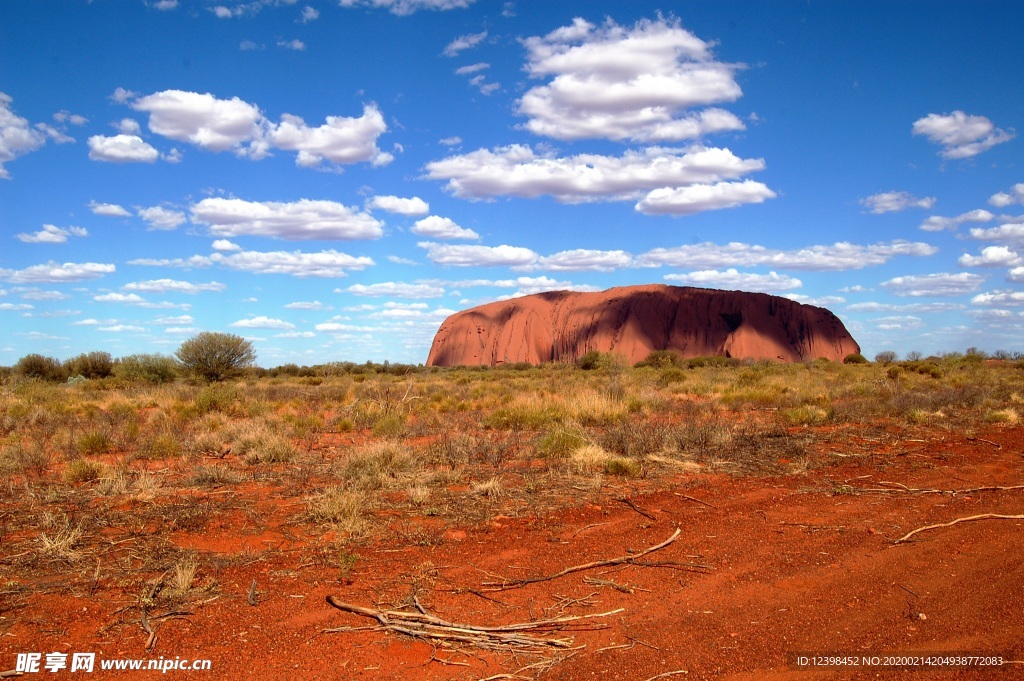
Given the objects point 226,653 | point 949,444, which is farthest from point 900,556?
point 949,444

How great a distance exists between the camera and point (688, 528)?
6.71m

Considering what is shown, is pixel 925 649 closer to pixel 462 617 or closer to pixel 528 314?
pixel 462 617

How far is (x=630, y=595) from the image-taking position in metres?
5.13

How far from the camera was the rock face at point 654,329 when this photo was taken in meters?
65.9

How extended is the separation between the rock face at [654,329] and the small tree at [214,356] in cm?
3358

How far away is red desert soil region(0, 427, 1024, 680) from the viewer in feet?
13.6

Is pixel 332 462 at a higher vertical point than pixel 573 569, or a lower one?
higher

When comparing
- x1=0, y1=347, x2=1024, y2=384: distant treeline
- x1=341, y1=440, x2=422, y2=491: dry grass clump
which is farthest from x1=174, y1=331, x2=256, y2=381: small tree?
x1=341, y1=440, x2=422, y2=491: dry grass clump

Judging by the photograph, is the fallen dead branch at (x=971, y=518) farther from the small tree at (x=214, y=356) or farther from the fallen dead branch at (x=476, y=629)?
the small tree at (x=214, y=356)

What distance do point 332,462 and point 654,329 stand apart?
59968mm

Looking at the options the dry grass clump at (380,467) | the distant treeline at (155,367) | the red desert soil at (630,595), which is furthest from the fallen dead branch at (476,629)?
the distant treeline at (155,367)

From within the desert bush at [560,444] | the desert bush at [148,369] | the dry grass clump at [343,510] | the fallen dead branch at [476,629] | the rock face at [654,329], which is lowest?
the fallen dead branch at [476,629]

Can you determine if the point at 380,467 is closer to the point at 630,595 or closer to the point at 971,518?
the point at 630,595

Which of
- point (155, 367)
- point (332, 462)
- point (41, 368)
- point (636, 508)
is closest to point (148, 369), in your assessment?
point (155, 367)
